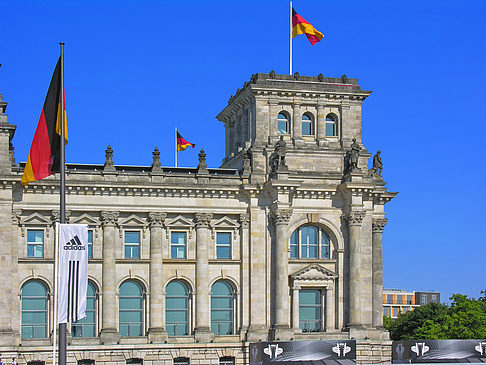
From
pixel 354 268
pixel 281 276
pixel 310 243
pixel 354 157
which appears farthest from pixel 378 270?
pixel 354 157

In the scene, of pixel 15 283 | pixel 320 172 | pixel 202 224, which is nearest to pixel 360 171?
pixel 320 172

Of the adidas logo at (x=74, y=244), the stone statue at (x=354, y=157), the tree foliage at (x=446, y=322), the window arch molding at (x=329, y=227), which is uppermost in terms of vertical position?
the stone statue at (x=354, y=157)

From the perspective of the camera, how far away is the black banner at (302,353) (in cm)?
5550

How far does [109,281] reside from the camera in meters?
60.8

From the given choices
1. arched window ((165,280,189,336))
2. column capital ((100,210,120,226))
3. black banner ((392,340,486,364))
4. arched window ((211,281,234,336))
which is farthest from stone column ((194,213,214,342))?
black banner ((392,340,486,364))

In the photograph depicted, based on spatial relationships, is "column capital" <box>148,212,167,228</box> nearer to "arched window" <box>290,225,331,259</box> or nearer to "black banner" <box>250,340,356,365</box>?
"arched window" <box>290,225,331,259</box>

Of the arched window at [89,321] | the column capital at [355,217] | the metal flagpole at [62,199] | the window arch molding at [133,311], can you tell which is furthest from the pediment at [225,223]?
the metal flagpole at [62,199]

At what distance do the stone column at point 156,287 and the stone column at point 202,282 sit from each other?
2.43 m

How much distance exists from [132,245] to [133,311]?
4451 millimetres

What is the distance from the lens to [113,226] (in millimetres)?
61531

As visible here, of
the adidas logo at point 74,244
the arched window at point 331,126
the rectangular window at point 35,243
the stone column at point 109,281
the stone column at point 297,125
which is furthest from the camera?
the arched window at point 331,126

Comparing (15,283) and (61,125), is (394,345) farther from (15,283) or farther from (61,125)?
(61,125)

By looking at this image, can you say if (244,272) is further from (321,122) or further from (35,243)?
(35,243)

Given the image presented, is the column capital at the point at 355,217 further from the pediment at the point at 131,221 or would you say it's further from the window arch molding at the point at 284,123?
the pediment at the point at 131,221
